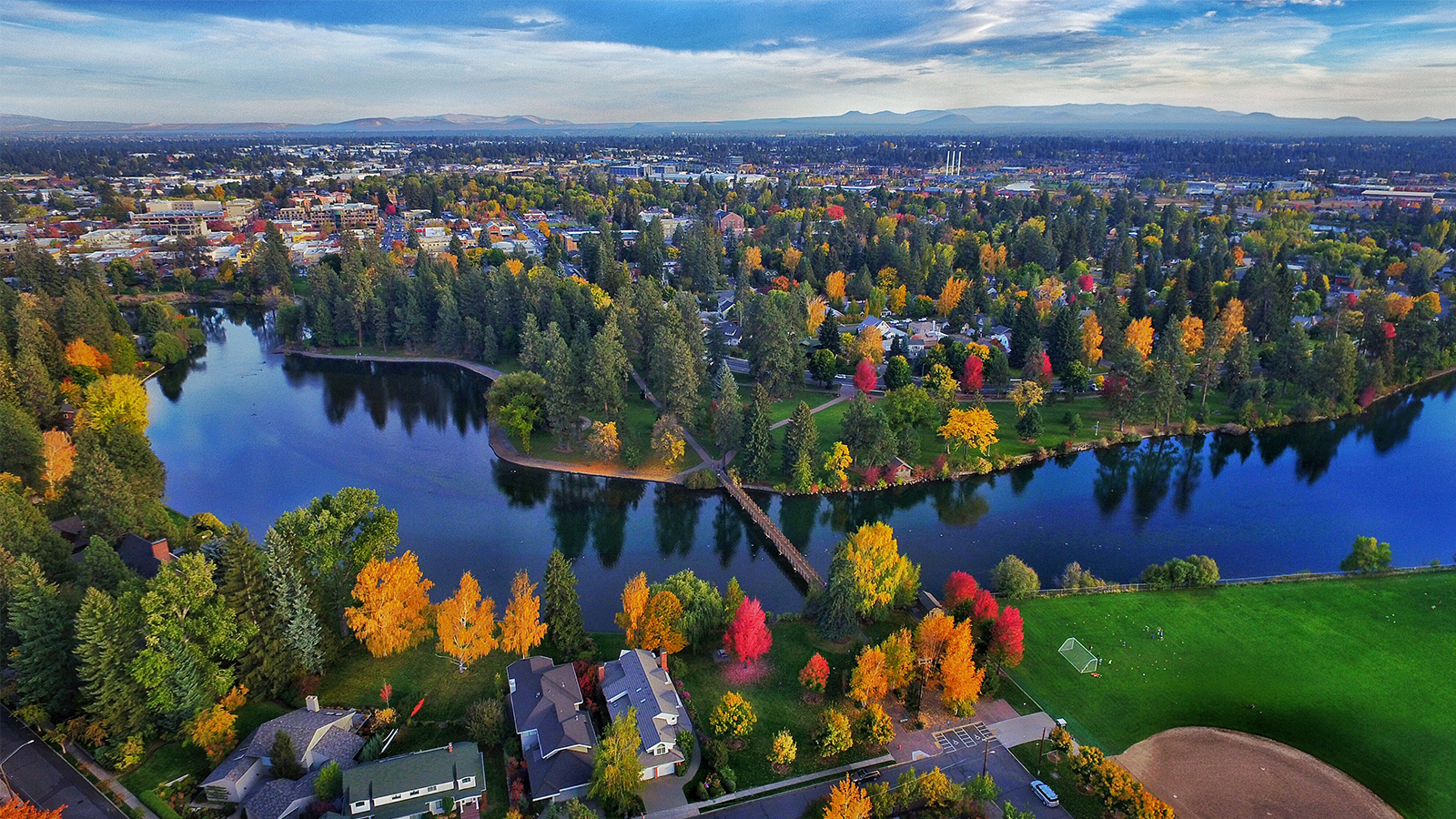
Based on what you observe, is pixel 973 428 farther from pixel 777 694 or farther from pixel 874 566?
pixel 777 694

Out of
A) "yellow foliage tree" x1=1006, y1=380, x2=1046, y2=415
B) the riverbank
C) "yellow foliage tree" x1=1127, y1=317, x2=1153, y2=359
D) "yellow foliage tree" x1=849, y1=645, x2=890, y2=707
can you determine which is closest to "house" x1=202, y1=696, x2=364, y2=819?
"yellow foliage tree" x1=849, y1=645, x2=890, y2=707

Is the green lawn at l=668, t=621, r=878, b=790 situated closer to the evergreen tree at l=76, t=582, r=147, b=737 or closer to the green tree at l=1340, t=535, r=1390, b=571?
the evergreen tree at l=76, t=582, r=147, b=737

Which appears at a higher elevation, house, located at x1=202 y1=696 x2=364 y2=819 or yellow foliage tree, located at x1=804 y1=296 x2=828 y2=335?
yellow foliage tree, located at x1=804 y1=296 x2=828 y2=335

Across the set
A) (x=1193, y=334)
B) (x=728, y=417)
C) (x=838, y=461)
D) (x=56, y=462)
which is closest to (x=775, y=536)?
(x=838, y=461)

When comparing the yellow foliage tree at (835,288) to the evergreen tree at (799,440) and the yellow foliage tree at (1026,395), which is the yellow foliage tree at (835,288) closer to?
the yellow foliage tree at (1026,395)

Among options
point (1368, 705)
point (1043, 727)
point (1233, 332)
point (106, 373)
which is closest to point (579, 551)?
point (1043, 727)

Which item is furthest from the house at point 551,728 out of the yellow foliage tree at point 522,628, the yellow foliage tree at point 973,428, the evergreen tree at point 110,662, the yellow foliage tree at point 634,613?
the yellow foliage tree at point 973,428

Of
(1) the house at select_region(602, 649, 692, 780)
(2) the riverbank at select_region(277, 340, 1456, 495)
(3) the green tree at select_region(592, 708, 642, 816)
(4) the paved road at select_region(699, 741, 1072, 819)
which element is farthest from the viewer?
(2) the riverbank at select_region(277, 340, 1456, 495)
